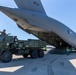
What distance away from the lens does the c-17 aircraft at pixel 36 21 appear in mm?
18750

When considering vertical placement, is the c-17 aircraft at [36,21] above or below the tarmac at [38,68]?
above

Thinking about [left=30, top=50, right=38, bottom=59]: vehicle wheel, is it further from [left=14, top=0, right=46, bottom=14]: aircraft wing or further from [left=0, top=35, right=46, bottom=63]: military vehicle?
[left=14, top=0, right=46, bottom=14]: aircraft wing

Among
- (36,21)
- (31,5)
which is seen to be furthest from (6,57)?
(31,5)

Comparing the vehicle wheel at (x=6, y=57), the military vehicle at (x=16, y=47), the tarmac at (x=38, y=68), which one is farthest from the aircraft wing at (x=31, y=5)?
the tarmac at (x=38, y=68)

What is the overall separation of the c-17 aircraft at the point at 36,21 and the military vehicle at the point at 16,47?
241 centimetres

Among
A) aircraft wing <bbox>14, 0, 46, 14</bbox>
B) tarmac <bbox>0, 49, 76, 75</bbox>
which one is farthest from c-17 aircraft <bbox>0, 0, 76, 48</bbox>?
tarmac <bbox>0, 49, 76, 75</bbox>

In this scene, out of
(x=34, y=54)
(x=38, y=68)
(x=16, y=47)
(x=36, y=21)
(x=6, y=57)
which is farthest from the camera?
(x=36, y=21)

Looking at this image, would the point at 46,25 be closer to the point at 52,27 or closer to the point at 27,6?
the point at 52,27

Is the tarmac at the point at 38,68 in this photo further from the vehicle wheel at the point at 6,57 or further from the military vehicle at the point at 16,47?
the military vehicle at the point at 16,47

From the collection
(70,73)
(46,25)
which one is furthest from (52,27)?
(70,73)

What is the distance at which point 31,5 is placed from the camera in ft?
→ 65.3

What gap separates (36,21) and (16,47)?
179 inches

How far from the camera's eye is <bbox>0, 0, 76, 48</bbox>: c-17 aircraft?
61.5 ft

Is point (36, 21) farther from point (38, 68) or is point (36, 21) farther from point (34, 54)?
point (38, 68)
